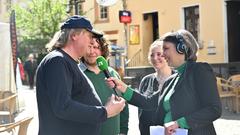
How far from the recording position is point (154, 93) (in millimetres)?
4848

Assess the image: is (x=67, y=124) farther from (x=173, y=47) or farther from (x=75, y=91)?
(x=173, y=47)

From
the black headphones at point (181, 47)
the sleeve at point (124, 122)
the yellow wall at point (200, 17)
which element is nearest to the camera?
the black headphones at point (181, 47)

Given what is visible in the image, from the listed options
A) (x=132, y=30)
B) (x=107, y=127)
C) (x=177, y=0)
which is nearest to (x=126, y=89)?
(x=107, y=127)

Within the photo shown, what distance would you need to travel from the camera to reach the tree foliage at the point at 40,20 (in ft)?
107

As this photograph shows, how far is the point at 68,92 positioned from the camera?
10.9 ft

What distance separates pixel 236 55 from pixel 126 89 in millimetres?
19909

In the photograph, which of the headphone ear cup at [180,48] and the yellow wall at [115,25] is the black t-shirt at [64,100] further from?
the yellow wall at [115,25]

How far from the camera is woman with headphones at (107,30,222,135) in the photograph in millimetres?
3818

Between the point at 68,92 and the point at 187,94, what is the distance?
1.01 metres

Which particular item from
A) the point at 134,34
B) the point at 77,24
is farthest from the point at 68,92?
the point at 134,34

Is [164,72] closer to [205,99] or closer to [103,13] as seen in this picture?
[205,99]

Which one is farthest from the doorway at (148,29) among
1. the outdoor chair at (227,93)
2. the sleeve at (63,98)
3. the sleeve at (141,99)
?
the sleeve at (63,98)

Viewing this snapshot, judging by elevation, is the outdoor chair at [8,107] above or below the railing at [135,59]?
below

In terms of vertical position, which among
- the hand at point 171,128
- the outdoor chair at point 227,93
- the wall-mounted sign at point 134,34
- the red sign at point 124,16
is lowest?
the outdoor chair at point 227,93
